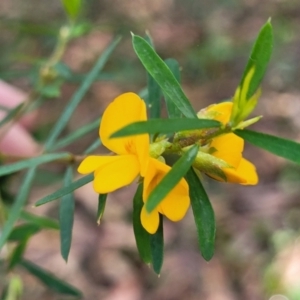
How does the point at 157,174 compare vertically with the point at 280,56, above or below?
above

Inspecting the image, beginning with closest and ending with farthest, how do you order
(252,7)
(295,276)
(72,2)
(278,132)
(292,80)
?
(72,2)
(295,276)
(278,132)
(292,80)
(252,7)

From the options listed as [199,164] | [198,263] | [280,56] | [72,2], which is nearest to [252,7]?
[280,56]

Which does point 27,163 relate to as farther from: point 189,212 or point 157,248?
point 189,212

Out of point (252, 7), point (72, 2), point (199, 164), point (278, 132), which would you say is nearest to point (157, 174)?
point (199, 164)

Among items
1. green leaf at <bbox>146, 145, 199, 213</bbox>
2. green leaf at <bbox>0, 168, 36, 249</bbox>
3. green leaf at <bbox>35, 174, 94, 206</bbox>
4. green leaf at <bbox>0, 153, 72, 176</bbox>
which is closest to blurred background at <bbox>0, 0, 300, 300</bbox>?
green leaf at <bbox>0, 168, 36, 249</bbox>

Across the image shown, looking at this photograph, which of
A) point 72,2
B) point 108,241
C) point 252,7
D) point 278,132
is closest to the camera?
point 72,2

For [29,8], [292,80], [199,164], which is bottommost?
[292,80]

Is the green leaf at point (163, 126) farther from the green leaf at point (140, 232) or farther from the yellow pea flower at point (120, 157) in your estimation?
the green leaf at point (140, 232)

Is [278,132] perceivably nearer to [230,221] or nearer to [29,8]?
[230,221]

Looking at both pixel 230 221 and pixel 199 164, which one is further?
pixel 230 221
